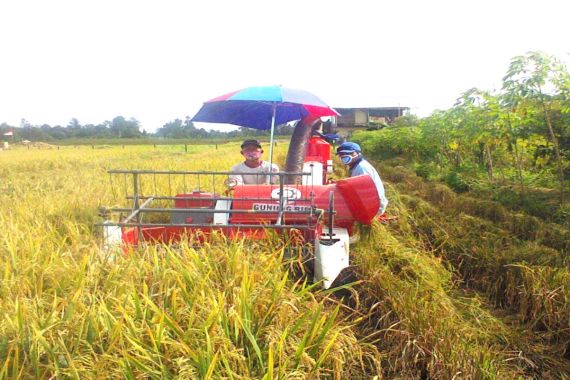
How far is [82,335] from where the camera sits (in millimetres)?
1719

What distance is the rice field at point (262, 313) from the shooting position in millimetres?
1654

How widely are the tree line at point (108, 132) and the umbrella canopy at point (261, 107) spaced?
52.2 meters

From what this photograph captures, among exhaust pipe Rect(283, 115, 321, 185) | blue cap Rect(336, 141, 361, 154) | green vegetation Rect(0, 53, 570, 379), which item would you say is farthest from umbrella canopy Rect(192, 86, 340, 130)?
green vegetation Rect(0, 53, 570, 379)

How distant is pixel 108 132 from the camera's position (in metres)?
71.4

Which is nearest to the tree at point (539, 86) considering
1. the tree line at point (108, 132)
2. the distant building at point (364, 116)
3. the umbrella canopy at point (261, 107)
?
the umbrella canopy at point (261, 107)

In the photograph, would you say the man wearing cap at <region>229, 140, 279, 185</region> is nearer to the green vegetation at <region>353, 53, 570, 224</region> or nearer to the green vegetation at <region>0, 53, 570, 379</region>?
the green vegetation at <region>0, 53, 570, 379</region>

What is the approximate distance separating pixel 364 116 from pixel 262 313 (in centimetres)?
3302

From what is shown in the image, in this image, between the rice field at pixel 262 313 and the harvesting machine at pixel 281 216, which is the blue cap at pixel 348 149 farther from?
the rice field at pixel 262 313

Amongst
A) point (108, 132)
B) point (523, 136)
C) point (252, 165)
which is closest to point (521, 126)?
point (523, 136)

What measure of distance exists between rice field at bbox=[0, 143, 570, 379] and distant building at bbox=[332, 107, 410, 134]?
29004 millimetres

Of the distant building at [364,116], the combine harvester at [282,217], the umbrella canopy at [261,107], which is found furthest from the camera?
the distant building at [364,116]

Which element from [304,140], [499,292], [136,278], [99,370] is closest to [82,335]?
[99,370]

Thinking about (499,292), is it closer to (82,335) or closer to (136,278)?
(136,278)

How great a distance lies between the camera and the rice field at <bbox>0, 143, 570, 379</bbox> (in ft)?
5.43
